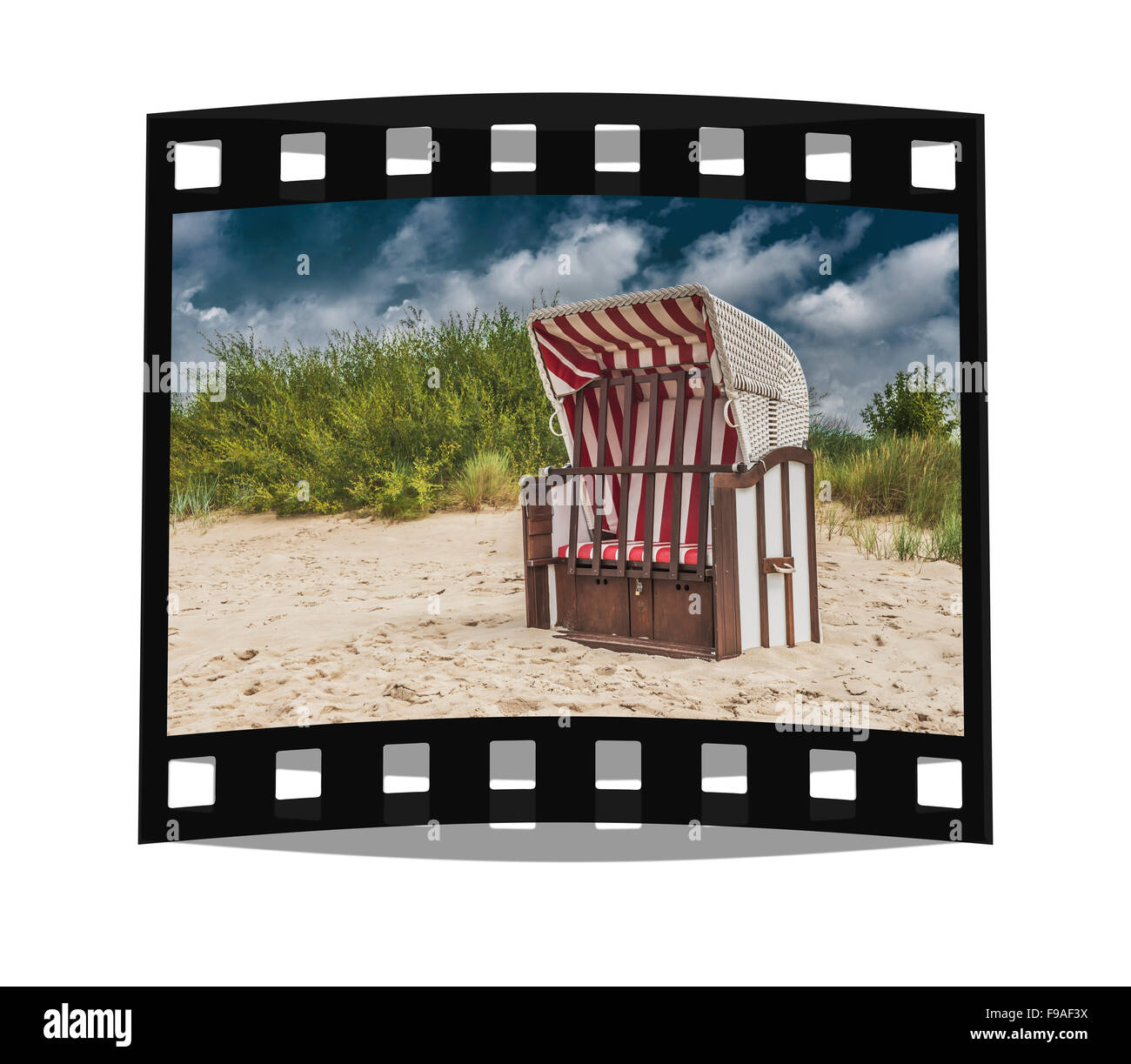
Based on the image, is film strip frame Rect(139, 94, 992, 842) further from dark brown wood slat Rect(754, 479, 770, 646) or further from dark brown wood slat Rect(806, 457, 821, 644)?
dark brown wood slat Rect(806, 457, 821, 644)

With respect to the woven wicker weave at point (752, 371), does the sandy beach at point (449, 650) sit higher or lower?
lower

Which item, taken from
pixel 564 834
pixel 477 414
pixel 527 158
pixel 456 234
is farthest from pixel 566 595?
pixel 456 234

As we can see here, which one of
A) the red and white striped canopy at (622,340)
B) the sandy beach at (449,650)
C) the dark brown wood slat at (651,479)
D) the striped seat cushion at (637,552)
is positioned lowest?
the sandy beach at (449,650)

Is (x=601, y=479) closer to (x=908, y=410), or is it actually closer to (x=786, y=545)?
(x=786, y=545)

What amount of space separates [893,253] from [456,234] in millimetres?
4840

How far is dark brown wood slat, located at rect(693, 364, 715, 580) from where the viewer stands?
6.37m

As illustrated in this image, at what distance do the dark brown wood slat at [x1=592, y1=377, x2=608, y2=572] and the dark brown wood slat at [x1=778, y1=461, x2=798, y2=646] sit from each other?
1.28m

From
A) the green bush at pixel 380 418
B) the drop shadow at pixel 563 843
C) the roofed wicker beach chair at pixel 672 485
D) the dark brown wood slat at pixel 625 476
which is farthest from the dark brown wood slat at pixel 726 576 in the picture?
the green bush at pixel 380 418

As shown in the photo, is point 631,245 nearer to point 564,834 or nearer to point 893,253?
point 893,253

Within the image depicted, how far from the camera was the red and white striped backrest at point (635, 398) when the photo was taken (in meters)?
6.88

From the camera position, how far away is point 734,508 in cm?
631

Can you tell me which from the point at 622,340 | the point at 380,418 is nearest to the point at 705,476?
the point at 622,340

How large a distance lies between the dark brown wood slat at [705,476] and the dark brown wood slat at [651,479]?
33 cm

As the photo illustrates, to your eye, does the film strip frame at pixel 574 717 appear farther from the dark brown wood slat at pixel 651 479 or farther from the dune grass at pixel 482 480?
the dune grass at pixel 482 480
